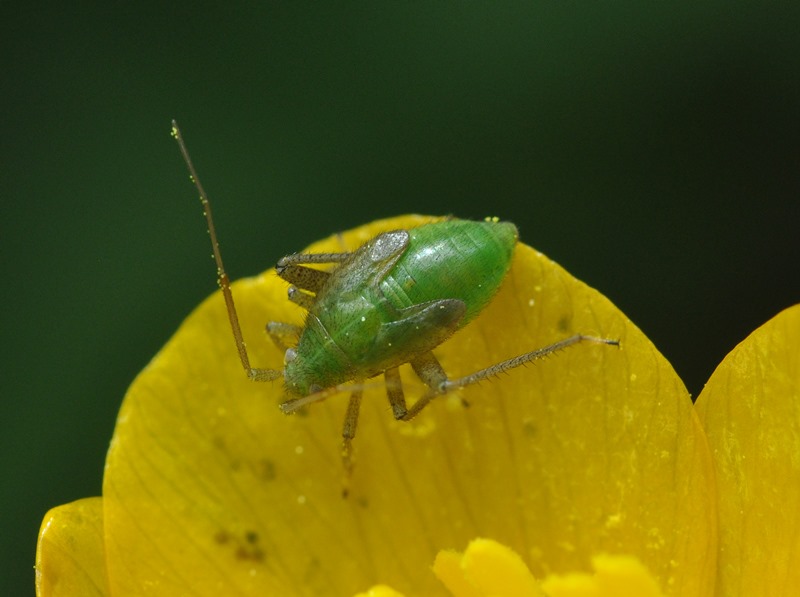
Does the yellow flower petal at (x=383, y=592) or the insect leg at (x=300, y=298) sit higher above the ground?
the insect leg at (x=300, y=298)

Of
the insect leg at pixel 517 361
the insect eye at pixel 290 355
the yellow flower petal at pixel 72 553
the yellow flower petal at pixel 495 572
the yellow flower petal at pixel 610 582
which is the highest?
the insect eye at pixel 290 355

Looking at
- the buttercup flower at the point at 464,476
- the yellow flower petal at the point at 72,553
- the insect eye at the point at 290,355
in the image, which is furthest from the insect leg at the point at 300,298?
the yellow flower petal at the point at 72,553

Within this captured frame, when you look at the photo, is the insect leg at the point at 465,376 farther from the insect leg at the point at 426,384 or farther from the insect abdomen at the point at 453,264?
the insect abdomen at the point at 453,264

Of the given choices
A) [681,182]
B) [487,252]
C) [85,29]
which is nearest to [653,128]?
[681,182]

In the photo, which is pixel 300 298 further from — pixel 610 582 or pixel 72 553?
pixel 610 582

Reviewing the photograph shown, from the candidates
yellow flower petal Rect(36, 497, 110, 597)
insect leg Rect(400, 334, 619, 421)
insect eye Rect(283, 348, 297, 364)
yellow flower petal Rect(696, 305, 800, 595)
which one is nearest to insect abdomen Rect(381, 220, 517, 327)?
insect leg Rect(400, 334, 619, 421)

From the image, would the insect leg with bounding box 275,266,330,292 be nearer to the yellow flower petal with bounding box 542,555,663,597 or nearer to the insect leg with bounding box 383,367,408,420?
the insect leg with bounding box 383,367,408,420

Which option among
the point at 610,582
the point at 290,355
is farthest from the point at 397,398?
the point at 610,582
